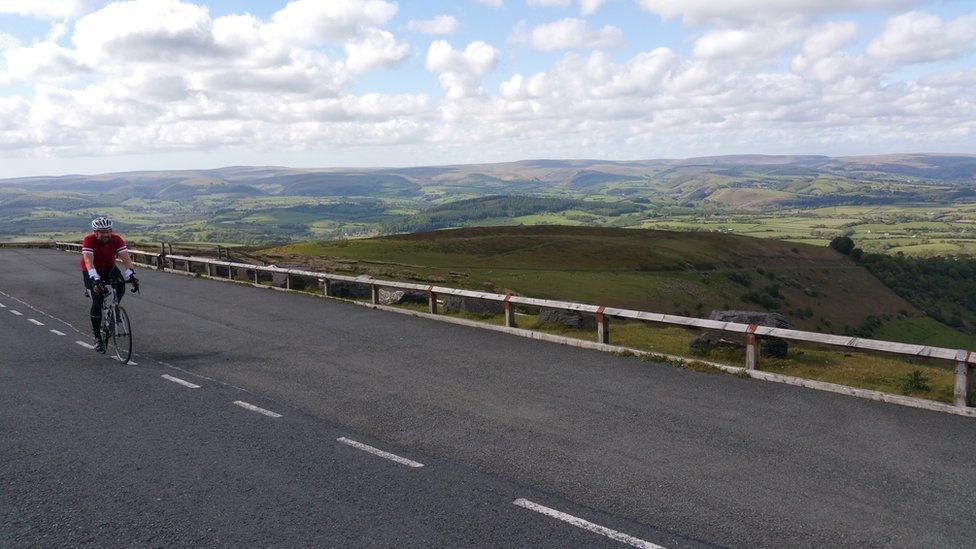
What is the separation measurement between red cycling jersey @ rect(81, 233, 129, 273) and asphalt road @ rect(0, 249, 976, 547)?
6.14ft

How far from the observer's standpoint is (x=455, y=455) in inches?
305

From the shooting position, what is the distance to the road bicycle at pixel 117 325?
12828mm

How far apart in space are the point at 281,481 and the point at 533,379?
5.43 metres

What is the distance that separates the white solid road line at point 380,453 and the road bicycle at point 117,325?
6.81m

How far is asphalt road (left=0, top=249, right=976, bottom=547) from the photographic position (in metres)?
5.97

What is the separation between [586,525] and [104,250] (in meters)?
11.3

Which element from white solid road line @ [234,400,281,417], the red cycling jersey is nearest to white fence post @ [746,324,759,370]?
white solid road line @ [234,400,281,417]

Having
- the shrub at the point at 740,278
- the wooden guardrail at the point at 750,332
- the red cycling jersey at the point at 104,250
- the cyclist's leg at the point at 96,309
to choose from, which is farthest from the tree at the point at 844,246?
the cyclist's leg at the point at 96,309

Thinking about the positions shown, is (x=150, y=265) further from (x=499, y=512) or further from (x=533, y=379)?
(x=499, y=512)

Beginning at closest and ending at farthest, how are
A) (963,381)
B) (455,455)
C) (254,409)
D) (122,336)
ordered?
1. (455,455)
2. (963,381)
3. (254,409)
4. (122,336)

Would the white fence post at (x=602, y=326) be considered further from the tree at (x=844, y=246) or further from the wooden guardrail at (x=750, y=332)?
the tree at (x=844, y=246)

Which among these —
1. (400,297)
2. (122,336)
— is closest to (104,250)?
(122,336)

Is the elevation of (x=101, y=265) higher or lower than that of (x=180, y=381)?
higher

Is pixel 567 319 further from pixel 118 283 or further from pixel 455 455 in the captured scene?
pixel 118 283
